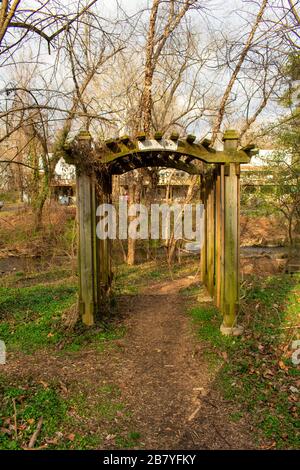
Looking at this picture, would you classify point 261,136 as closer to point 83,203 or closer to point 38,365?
point 83,203

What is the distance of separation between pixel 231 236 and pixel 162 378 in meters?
2.14

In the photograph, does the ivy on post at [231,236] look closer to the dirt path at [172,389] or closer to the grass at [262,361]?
the grass at [262,361]

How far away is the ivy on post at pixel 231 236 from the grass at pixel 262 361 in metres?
0.27

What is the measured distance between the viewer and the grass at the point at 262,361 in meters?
3.18

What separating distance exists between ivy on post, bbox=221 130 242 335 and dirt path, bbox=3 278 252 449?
2.00ft

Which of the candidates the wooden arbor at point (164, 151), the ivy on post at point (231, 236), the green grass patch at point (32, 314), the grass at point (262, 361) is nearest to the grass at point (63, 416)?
the grass at point (262, 361)

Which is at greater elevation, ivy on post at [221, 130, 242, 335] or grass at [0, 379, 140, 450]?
ivy on post at [221, 130, 242, 335]

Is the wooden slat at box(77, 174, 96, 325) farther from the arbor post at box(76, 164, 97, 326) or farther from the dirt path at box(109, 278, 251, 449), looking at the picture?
the dirt path at box(109, 278, 251, 449)

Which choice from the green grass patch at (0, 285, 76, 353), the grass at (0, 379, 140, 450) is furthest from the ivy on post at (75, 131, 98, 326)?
the grass at (0, 379, 140, 450)

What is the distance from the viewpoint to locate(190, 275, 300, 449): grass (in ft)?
10.4

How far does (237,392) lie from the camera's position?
12.0ft

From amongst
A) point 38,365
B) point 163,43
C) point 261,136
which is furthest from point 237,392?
point 163,43

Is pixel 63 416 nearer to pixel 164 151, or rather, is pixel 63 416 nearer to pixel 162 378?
pixel 162 378

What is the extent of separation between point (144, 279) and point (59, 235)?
16.3 ft
